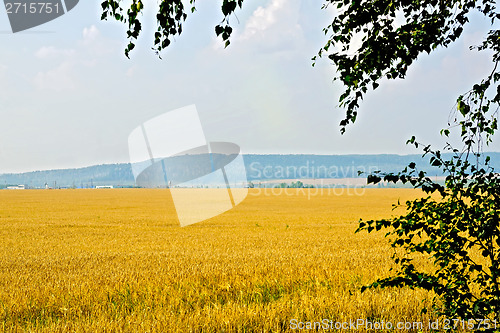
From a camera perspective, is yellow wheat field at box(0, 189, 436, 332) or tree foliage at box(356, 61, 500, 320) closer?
tree foliage at box(356, 61, 500, 320)

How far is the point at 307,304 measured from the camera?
7406 mm

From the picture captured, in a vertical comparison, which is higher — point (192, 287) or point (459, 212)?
point (459, 212)

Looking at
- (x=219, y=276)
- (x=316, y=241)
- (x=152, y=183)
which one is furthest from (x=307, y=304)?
(x=152, y=183)

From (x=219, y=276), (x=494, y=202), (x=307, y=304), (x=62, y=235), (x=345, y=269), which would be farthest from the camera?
(x=62, y=235)

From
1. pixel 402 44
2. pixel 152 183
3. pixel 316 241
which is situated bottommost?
pixel 316 241

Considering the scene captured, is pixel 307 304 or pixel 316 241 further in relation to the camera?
pixel 316 241

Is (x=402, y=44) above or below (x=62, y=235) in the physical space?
above

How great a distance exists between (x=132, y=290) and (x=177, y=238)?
35.1 feet

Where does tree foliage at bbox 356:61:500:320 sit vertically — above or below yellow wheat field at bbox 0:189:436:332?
above

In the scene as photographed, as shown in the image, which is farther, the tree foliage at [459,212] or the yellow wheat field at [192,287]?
the yellow wheat field at [192,287]

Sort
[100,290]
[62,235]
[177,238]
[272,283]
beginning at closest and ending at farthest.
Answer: [100,290], [272,283], [177,238], [62,235]

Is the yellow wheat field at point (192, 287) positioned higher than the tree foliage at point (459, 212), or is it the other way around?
the tree foliage at point (459, 212)

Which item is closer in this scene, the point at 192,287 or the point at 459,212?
the point at 459,212

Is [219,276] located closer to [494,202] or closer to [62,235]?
[494,202]
